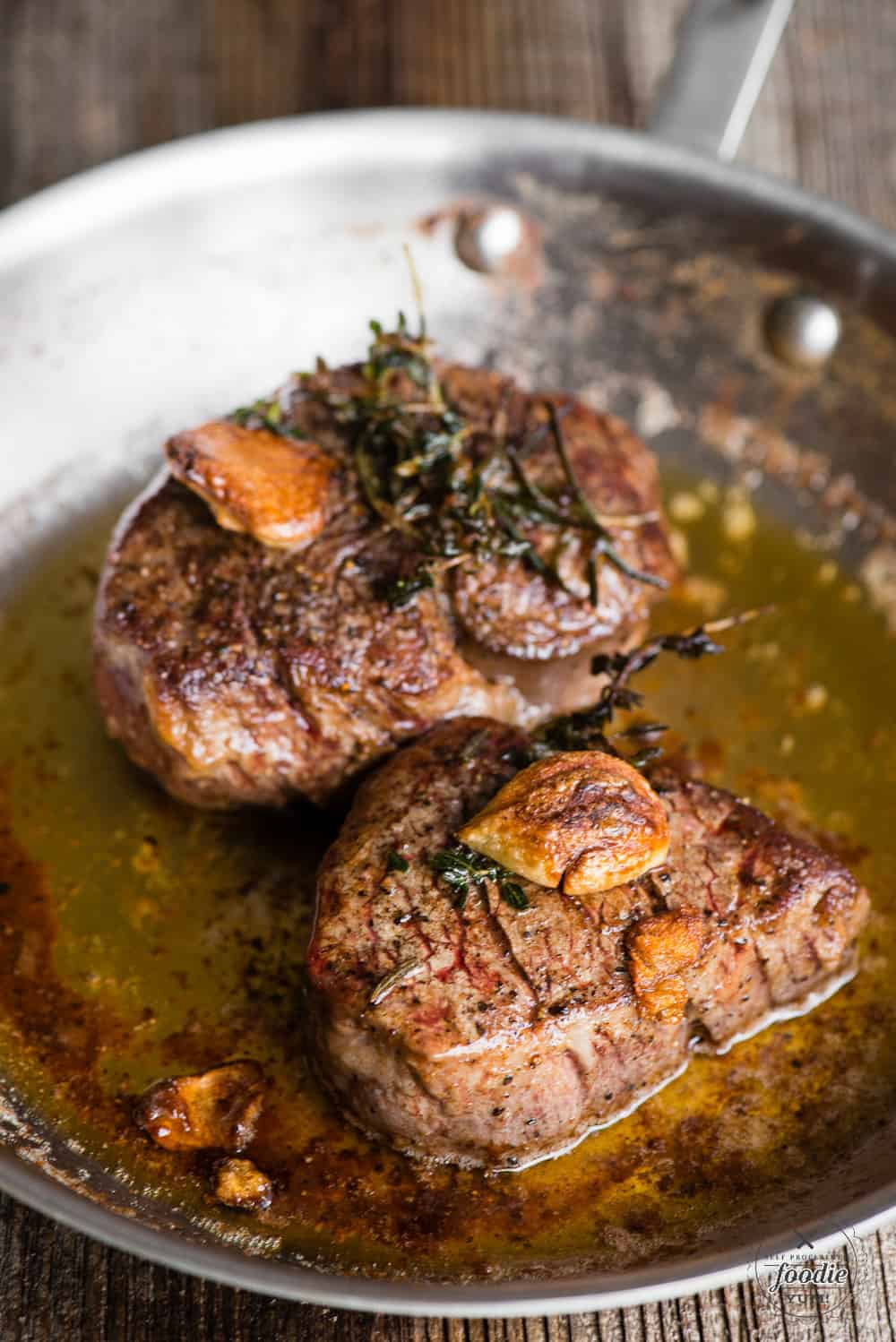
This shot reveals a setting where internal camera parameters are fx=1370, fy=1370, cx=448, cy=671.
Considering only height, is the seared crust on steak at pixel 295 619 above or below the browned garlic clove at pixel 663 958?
above

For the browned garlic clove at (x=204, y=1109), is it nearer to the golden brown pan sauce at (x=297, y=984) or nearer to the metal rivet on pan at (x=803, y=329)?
the golden brown pan sauce at (x=297, y=984)

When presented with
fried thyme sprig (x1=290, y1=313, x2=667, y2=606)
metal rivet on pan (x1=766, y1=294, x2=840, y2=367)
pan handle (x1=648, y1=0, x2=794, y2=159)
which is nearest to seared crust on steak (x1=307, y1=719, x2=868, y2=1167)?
fried thyme sprig (x1=290, y1=313, x2=667, y2=606)

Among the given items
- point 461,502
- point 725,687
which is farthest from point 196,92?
point 725,687

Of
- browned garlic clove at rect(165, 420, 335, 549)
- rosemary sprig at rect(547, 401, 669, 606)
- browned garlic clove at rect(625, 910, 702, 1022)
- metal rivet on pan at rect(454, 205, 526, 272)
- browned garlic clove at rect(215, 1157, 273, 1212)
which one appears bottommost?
browned garlic clove at rect(625, 910, 702, 1022)

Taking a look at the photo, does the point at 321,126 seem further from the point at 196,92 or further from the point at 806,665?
the point at 806,665

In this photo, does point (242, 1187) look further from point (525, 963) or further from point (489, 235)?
point (489, 235)

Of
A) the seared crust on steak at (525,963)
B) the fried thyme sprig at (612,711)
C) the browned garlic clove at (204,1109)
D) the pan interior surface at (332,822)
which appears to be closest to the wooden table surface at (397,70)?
the pan interior surface at (332,822)

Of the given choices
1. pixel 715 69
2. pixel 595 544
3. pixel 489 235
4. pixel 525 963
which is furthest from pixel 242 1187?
pixel 715 69

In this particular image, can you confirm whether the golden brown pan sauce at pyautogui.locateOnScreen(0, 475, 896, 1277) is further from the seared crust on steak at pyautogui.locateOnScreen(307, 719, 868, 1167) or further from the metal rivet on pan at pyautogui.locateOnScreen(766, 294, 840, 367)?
the metal rivet on pan at pyautogui.locateOnScreen(766, 294, 840, 367)
